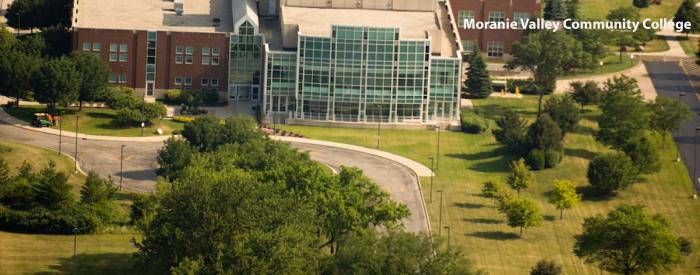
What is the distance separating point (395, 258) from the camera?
187 metres

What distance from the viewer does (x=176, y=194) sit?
19512 cm

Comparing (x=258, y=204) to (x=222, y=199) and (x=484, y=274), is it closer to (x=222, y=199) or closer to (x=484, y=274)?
(x=222, y=199)

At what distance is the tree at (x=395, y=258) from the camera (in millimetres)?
186375

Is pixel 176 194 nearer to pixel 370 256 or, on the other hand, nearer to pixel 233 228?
pixel 233 228

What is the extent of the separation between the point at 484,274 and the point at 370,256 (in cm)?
1111

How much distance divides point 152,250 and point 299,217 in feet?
41.2

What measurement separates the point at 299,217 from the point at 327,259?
562 centimetres

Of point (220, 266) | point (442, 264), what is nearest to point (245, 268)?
point (220, 266)

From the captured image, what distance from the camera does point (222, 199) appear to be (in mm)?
193500

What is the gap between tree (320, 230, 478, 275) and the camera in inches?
7338

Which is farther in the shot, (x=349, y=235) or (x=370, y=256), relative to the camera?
(x=349, y=235)

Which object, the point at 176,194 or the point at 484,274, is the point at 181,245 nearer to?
the point at 176,194

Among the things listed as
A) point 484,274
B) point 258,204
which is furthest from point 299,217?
point 484,274

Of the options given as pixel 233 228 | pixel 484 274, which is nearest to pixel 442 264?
pixel 484 274
